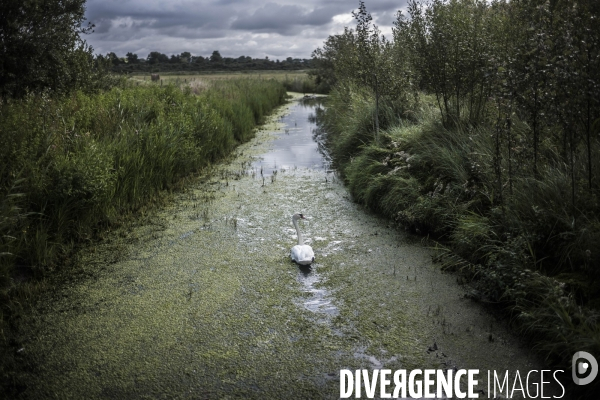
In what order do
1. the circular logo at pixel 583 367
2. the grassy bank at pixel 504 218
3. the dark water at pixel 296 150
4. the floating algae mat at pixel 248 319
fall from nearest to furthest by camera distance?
1. the circular logo at pixel 583 367
2. the floating algae mat at pixel 248 319
3. the grassy bank at pixel 504 218
4. the dark water at pixel 296 150

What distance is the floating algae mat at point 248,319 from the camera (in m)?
2.67

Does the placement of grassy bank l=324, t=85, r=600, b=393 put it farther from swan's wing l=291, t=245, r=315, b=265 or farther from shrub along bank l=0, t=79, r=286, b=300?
shrub along bank l=0, t=79, r=286, b=300

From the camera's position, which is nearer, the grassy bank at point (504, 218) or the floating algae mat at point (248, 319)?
the floating algae mat at point (248, 319)

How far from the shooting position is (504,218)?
3.75 meters

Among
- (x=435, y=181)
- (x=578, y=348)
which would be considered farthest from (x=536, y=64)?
(x=578, y=348)

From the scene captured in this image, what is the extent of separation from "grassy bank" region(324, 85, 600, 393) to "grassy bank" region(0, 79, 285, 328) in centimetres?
273

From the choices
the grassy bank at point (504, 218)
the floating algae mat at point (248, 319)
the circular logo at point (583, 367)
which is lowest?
the floating algae mat at point (248, 319)

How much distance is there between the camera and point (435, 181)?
524cm

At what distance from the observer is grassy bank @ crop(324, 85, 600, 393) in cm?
283

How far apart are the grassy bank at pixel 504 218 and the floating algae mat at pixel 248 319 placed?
9.4 inches

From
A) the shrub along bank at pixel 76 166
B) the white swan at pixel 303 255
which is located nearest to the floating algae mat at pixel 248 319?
the white swan at pixel 303 255

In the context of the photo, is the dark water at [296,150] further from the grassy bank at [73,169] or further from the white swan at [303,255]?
the white swan at [303,255]

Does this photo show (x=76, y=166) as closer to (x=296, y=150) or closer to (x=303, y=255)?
(x=303, y=255)

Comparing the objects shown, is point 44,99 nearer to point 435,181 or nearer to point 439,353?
point 435,181
